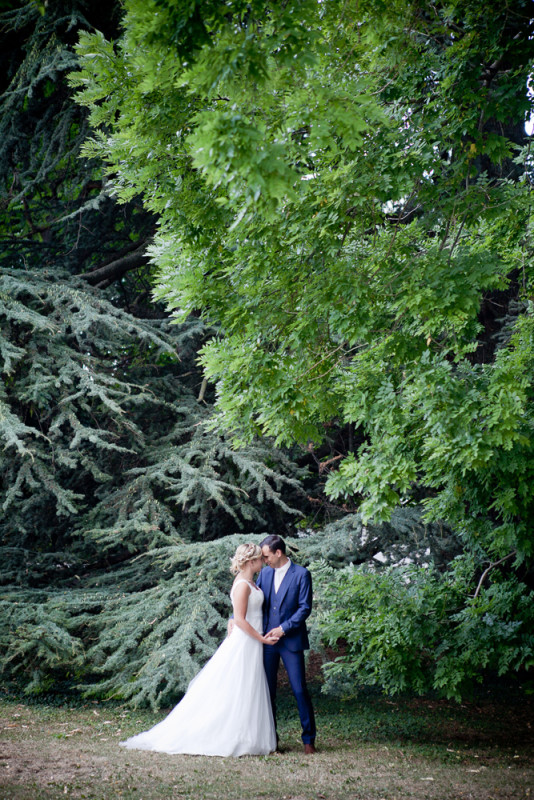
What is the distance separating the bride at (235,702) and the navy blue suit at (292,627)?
102 millimetres

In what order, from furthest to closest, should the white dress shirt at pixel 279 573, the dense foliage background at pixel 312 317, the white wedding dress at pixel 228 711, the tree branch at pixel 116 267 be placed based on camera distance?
the tree branch at pixel 116 267
the white dress shirt at pixel 279 573
the white wedding dress at pixel 228 711
the dense foliage background at pixel 312 317

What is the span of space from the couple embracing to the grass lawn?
0.65 ft

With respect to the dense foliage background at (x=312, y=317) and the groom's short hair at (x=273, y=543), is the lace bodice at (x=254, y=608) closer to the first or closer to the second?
the groom's short hair at (x=273, y=543)

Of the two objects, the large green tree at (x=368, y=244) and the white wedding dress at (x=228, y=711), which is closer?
the large green tree at (x=368, y=244)

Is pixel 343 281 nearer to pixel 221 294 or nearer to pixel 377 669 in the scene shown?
pixel 221 294

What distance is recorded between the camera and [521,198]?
4.85m

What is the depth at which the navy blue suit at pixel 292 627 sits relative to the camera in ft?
17.4

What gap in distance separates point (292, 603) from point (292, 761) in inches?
44.0

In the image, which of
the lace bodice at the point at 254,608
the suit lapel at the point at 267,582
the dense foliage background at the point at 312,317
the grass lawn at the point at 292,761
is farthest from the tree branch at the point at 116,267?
the lace bodice at the point at 254,608

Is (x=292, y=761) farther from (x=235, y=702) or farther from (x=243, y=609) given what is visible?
(x=243, y=609)

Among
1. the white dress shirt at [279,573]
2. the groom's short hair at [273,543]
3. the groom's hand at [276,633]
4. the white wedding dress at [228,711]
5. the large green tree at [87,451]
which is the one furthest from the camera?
the large green tree at [87,451]

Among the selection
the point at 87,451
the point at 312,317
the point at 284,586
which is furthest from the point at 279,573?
the point at 87,451

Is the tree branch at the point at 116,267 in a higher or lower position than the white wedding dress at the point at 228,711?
higher

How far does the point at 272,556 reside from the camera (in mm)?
5484
